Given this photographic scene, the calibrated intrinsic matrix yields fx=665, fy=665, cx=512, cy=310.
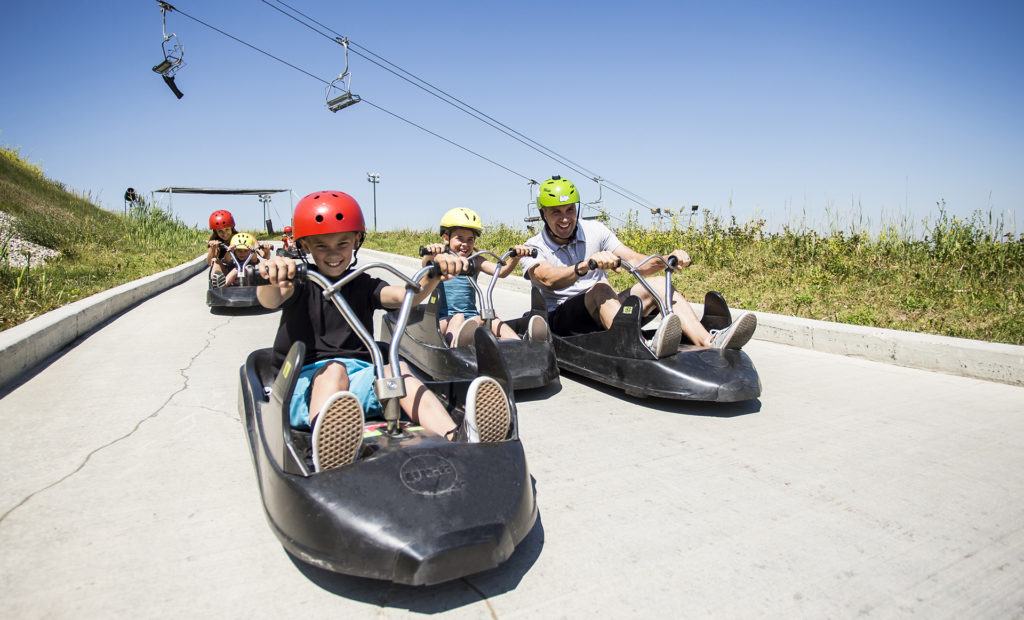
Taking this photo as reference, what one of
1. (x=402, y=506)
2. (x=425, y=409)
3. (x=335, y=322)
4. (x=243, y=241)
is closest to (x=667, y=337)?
(x=425, y=409)

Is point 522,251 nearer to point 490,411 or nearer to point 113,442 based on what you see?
point 490,411

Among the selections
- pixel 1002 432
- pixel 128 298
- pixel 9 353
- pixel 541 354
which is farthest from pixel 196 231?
pixel 1002 432

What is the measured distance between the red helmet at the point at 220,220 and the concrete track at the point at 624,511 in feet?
18.0

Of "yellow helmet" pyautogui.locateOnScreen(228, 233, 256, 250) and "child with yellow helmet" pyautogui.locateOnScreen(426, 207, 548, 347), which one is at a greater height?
"yellow helmet" pyautogui.locateOnScreen(228, 233, 256, 250)

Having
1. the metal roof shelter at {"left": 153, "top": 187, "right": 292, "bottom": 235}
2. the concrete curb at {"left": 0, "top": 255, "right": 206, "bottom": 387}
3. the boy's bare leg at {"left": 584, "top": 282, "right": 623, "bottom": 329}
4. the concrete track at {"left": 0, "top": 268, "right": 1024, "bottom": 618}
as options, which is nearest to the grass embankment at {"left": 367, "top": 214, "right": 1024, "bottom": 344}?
the concrete track at {"left": 0, "top": 268, "right": 1024, "bottom": 618}

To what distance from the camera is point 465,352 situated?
4520 millimetres

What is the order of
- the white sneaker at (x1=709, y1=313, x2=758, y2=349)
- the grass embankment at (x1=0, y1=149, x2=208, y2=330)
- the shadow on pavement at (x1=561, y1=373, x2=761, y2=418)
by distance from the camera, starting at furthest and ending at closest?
1. the grass embankment at (x1=0, y1=149, x2=208, y2=330)
2. the white sneaker at (x1=709, y1=313, x2=758, y2=349)
3. the shadow on pavement at (x1=561, y1=373, x2=761, y2=418)

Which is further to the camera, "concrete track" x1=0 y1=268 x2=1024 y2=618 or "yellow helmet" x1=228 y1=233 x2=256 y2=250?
"yellow helmet" x1=228 y1=233 x2=256 y2=250

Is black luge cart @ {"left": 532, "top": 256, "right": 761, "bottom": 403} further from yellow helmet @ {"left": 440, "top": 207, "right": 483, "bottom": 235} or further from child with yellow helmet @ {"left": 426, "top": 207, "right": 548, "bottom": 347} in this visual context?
yellow helmet @ {"left": 440, "top": 207, "right": 483, "bottom": 235}

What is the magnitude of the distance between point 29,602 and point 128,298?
8.24 metres

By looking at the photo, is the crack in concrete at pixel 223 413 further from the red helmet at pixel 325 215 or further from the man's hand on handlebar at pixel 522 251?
the man's hand on handlebar at pixel 522 251

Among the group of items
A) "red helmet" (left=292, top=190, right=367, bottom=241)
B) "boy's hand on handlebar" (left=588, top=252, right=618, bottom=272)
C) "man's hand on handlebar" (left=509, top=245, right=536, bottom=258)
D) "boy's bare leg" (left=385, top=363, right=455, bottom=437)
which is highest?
"red helmet" (left=292, top=190, right=367, bottom=241)

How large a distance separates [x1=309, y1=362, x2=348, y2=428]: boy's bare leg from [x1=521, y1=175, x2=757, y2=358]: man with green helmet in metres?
2.11

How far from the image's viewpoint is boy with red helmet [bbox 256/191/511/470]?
2771mm
